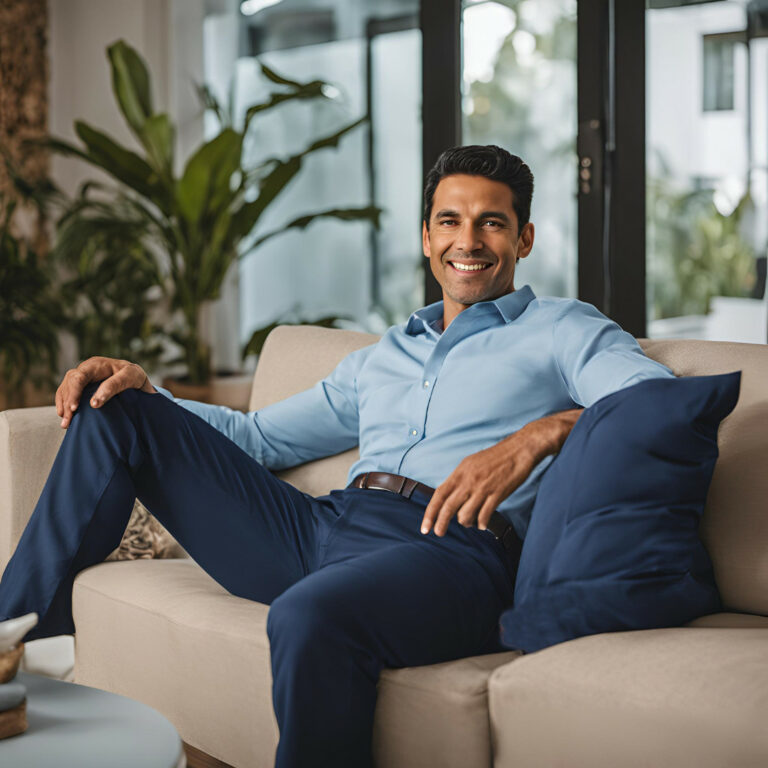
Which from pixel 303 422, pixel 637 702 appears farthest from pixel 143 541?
pixel 637 702

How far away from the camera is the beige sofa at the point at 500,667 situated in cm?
120

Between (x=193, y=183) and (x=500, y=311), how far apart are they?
1.87 meters

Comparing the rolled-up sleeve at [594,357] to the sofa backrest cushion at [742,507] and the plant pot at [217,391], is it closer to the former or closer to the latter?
the sofa backrest cushion at [742,507]

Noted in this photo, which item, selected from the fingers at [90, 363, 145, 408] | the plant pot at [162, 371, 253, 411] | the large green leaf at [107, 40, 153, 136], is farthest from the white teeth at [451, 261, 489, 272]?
the large green leaf at [107, 40, 153, 136]

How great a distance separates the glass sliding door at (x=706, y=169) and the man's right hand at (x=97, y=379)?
202 cm

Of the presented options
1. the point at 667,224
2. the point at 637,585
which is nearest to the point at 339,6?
the point at 667,224

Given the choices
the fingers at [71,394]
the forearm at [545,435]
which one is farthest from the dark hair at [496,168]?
the fingers at [71,394]

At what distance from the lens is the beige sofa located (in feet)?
3.92

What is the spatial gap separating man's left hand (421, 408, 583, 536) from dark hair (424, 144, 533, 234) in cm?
56

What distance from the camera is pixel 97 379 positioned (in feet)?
5.66

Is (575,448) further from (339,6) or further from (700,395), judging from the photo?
(339,6)

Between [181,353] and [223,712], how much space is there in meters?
3.19

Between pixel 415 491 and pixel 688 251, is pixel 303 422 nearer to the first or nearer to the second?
pixel 415 491

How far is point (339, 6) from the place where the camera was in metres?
4.27
